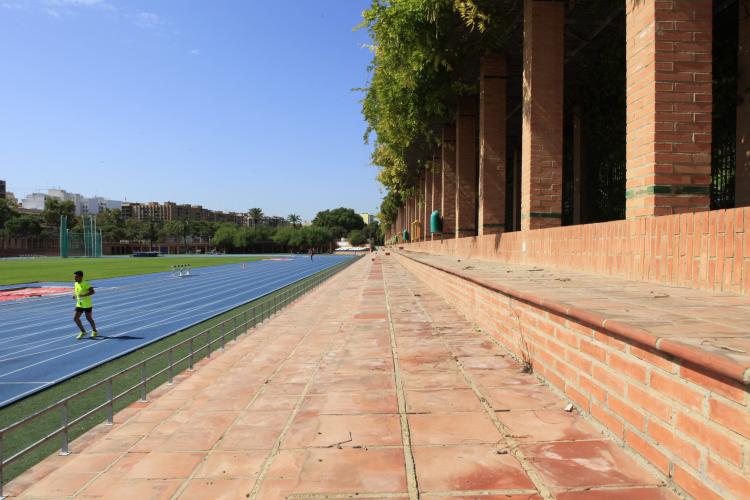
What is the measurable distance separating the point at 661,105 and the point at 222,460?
5116 mm

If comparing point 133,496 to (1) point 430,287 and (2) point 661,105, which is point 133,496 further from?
(1) point 430,287

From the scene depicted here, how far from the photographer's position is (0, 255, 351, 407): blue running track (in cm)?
1154

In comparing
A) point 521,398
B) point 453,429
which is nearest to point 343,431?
point 453,429

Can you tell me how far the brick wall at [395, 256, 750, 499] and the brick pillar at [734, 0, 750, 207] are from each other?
518 centimetres

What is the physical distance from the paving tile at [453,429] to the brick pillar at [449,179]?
14.7 meters

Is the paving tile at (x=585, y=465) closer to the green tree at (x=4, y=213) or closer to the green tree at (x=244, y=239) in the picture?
the green tree at (x=244, y=239)

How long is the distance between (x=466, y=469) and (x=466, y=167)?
42.0ft

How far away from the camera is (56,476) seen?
2.71 m

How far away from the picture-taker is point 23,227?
345 feet

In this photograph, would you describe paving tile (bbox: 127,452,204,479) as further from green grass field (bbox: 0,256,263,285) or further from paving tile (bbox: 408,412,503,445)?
green grass field (bbox: 0,256,263,285)

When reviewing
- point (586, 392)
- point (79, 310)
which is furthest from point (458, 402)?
point (79, 310)

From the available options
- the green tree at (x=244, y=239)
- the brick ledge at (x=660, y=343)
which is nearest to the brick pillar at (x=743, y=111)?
the brick ledge at (x=660, y=343)

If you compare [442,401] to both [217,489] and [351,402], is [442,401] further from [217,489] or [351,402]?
[217,489]

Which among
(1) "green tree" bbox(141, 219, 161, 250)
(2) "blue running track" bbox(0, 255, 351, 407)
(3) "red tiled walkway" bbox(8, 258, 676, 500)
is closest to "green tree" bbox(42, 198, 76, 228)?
(1) "green tree" bbox(141, 219, 161, 250)
